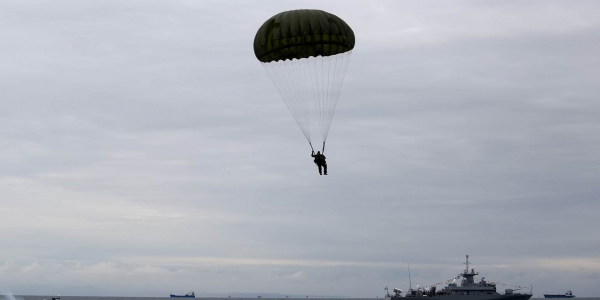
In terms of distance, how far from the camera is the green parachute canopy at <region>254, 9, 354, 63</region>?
49.3 meters

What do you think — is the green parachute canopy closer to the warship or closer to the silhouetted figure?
the silhouetted figure

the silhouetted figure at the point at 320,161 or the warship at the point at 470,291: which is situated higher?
the silhouetted figure at the point at 320,161

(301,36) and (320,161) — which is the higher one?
(301,36)

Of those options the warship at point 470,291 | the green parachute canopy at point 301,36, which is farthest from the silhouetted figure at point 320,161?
the warship at point 470,291

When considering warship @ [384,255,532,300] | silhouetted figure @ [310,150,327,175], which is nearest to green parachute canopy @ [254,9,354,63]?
silhouetted figure @ [310,150,327,175]

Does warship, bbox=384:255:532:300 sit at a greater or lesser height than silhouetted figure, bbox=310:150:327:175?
lesser

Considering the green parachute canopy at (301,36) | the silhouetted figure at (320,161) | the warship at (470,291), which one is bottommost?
the warship at (470,291)

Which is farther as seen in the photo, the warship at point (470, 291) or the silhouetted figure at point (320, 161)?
the warship at point (470, 291)

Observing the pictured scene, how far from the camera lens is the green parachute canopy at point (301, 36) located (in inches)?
1941

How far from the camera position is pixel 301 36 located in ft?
161

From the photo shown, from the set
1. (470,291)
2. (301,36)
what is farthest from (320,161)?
(470,291)

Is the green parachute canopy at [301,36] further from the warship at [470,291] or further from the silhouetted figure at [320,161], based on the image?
the warship at [470,291]

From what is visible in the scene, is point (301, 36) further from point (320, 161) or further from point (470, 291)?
point (470, 291)

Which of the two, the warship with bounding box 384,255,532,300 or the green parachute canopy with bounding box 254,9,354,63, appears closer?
the green parachute canopy with bounding box 254,9,354,63
